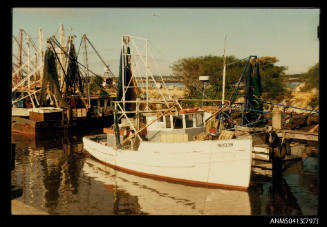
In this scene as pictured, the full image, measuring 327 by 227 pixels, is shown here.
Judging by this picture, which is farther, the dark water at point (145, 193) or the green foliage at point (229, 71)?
the green foliage at point (229, 71)

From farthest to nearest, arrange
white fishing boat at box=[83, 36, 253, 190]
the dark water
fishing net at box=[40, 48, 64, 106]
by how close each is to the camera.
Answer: fishing net at box=[40, 48, 64, 106] → white fishing boat at box=[83, 36, 253, 190] → the dark water

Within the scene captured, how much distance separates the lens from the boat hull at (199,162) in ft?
59.5

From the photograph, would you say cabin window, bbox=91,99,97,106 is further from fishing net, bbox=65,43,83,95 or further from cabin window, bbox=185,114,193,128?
cabin window, bbox=185,114,193,128

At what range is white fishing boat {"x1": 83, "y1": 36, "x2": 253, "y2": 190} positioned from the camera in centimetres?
1827

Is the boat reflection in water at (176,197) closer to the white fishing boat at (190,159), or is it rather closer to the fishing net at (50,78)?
the white fishing boat at (190,159)

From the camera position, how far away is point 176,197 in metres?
18.0

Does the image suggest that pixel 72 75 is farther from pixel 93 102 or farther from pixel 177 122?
pixel 177 122

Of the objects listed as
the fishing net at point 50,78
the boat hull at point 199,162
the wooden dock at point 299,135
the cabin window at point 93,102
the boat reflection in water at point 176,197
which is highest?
the fishing net at point 50,78

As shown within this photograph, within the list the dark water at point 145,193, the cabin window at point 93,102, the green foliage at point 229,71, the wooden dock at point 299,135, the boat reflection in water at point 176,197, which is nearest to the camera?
the boat reflection in water at point 176,197

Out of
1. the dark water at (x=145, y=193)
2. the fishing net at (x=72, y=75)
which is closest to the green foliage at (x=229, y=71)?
the fishing net at (x=72, y=75)

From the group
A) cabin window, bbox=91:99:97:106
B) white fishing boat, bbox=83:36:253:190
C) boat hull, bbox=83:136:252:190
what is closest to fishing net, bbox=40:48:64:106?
cabin window, bbox=91:99:97:106
